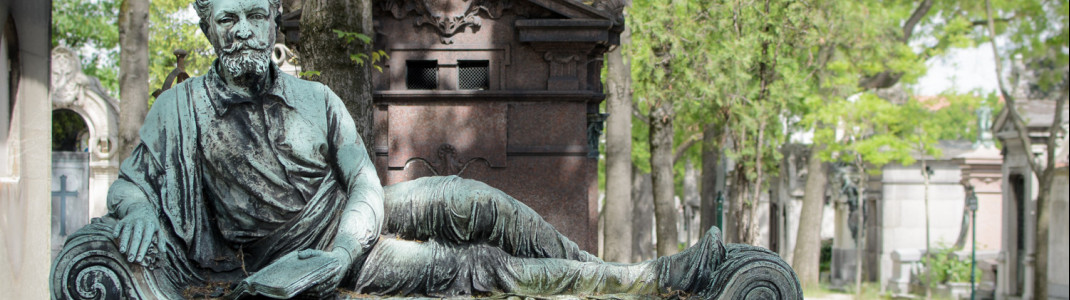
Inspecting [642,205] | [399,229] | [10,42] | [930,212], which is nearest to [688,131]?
[642,205]

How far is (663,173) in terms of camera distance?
778 inches

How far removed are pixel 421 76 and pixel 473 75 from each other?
1.73 feet

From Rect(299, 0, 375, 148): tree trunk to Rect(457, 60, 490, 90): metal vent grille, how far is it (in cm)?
266

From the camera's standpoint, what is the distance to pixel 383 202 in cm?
484

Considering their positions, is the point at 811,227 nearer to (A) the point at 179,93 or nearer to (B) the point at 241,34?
(A) the point at 179,93

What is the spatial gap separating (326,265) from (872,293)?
2010 centimetres

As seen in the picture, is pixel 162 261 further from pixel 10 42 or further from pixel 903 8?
pixel 903 8

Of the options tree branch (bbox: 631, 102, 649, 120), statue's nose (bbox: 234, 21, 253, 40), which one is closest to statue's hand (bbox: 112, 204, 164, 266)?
statue's nose (bbox: 234, 21, 253, 40)

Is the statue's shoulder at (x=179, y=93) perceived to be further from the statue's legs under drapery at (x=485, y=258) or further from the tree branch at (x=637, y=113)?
the tree branch at (x=637, y=113)

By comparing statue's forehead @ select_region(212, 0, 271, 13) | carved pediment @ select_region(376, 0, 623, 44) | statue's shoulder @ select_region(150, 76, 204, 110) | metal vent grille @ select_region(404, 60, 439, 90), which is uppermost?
carved pediment @ select_region(376, 0, 623, 44)

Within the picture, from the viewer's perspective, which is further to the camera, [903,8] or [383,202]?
[903,8]

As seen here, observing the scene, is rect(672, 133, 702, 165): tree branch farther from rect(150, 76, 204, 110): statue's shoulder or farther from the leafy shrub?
rect(150, 76, 204, 110): statue's shoulder

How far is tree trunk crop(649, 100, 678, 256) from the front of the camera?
19.2m

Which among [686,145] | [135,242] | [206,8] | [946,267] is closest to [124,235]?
[135,242]
